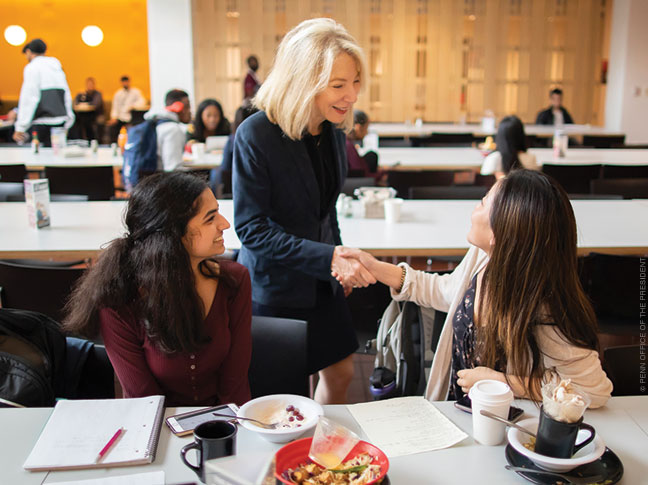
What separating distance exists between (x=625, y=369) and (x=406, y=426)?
Answer: 744 mm

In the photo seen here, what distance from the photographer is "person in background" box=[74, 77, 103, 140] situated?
12258mm


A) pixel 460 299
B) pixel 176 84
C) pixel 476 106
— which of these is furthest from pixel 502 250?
pixel 476 106

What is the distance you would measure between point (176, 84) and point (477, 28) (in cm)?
550

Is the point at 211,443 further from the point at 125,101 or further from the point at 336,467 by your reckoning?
the point at 125,101

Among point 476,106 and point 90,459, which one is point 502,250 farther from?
point 476,106

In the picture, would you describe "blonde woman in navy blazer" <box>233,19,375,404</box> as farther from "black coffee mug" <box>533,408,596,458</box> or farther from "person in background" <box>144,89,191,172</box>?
"person in background" <box>144,89,191,172</box>

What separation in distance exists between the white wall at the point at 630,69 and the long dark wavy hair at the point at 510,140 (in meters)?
7.41

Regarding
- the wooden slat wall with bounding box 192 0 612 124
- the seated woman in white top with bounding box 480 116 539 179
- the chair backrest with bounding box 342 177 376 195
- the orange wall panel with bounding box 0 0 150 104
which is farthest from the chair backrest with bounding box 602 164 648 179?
the orange wall panel with bounding box 0 0 150 104

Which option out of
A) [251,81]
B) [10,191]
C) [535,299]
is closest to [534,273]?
[535,299]

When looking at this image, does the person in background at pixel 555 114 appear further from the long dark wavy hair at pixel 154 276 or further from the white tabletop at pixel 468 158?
the long dark wavy hair at pixel 154 276

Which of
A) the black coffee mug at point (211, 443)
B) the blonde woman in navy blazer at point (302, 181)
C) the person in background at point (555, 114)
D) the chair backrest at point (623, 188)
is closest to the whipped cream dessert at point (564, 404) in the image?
the black coffee mug at point (211, 443)

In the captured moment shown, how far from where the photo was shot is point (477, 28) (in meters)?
11.8

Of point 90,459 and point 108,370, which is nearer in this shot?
point 90,459

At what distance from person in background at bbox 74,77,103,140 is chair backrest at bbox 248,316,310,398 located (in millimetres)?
11017
